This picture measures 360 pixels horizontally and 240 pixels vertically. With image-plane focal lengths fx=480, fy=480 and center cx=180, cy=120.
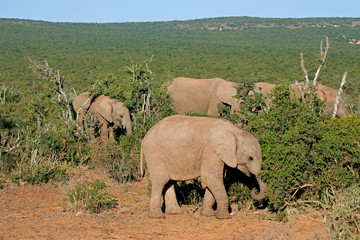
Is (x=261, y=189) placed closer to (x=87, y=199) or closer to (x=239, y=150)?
(x=239, y=150)

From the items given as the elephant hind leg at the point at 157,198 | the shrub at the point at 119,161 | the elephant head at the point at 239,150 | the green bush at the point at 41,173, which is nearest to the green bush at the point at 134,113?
the shrub at the point at 119,161

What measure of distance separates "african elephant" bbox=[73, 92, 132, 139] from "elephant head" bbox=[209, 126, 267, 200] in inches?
210

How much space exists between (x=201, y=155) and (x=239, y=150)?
60 cm

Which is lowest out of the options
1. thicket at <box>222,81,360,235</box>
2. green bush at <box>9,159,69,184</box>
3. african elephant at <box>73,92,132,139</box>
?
green bush at <box>9,159,69,184</box>

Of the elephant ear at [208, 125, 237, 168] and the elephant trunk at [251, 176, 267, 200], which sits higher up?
the elephant ear at [208, 125, 237, 168]

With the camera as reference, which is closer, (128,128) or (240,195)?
(240,195)

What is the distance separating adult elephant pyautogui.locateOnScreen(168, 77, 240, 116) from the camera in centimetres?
1509

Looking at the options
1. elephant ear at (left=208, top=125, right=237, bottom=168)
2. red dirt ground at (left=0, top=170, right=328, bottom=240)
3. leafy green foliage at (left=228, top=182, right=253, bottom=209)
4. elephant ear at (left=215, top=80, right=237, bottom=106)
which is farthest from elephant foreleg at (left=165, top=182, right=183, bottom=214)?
elephant ear at (left=215, top=80, right=237, bottom=106)

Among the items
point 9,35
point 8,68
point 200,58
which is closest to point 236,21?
point 9,35

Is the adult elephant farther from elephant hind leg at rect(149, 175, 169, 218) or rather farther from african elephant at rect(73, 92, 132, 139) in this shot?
elephant hind leg at rect(149, 175, 169, 218)

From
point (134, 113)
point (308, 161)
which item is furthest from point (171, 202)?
point (134, 113)

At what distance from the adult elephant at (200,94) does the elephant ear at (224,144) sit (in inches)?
290

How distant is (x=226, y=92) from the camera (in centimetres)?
1488

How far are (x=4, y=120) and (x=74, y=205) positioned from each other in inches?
154
